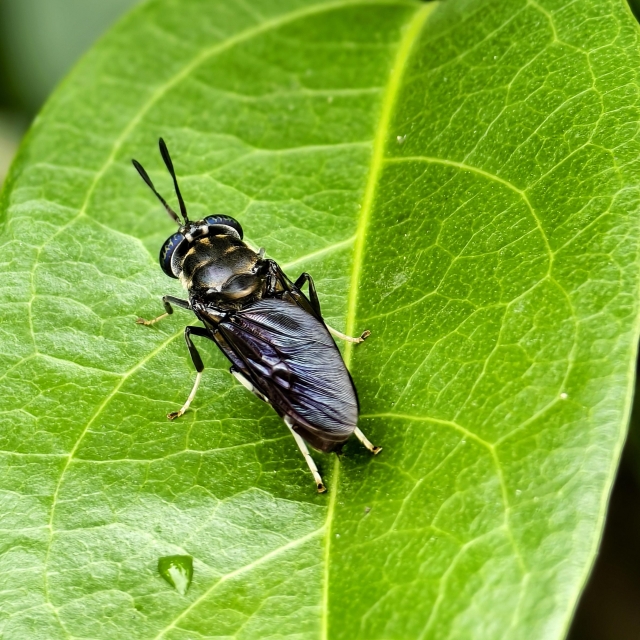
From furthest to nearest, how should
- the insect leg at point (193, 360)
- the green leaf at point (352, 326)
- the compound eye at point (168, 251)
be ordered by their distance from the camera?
the compound eye at point (168, 251) → the insect leg at point (193, 360) → the green leaf at point (352, 326)

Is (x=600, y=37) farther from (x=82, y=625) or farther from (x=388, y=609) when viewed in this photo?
(x=82, y=625)

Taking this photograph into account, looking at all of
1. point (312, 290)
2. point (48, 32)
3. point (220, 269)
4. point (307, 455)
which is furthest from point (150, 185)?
point (48, 32)

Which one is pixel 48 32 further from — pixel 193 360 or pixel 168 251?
pixel 193 360

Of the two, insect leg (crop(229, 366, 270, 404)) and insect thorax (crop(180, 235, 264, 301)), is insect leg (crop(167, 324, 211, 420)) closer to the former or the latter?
insect leg (crop(229, 366, 270, 404))

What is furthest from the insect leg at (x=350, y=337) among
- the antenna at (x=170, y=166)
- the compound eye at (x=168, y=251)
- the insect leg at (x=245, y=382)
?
the antenna at (x=170, y=166)

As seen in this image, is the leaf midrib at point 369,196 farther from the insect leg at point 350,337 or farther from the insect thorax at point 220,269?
the insect thorax at point 220,269

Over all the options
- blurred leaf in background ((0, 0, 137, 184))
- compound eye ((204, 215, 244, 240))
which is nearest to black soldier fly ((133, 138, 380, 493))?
compound eye ((204, 215, 244, 240))
